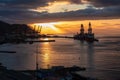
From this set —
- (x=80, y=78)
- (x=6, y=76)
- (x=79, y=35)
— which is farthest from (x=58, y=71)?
(x=79, y=35)

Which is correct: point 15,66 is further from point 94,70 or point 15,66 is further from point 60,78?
point 60,78

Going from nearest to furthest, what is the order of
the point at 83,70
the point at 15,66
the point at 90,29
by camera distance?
the point at 83,70, the point at 15,66, the point at 90,29

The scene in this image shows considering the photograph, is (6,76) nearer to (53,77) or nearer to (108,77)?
(53,77)

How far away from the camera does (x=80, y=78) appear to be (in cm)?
3775

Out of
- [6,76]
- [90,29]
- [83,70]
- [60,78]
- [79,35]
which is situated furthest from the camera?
[79,35]

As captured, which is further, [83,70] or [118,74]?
[83,70]

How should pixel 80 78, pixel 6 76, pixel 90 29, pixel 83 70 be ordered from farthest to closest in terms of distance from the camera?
pixel 90 29 → pixel 83 70 → pixel 80 78 → pixel 6 76

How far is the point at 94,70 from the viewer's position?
152 feet

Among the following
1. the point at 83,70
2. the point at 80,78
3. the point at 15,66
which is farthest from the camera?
the point at 15,66

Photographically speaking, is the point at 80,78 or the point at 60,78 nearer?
the point at 60,78

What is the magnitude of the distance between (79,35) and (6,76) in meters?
150

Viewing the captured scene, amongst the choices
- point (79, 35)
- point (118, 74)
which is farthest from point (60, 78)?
point (79, 35)

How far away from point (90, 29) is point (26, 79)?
136 metres

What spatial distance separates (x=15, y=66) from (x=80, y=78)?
49.9ft
